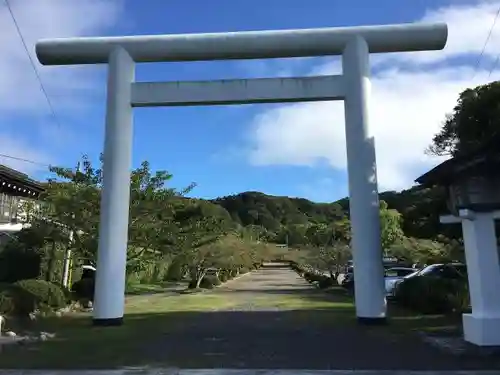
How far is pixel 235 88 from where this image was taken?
12492 mm

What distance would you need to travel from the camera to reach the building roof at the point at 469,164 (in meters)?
8.35

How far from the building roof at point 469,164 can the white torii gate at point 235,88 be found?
2817 mm

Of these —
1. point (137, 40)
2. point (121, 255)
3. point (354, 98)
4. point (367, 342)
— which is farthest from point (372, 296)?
point (137, 40)

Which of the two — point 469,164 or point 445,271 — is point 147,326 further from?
point 445,271

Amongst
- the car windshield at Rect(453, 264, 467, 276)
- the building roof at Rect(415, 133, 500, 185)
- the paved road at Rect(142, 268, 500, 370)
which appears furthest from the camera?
the car windshield at Rect(453, 264, 467, 276)

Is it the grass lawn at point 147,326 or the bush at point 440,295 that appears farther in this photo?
the bush at point 440,295

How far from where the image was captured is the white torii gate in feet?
39.2

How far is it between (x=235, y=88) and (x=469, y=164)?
5.96m

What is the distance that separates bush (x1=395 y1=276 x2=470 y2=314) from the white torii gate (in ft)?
9.20

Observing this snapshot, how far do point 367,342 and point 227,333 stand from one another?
2.91 meters

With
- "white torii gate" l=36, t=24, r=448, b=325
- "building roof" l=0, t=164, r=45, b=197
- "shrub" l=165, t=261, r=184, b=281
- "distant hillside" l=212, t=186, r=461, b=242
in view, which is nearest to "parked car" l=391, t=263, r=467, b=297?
"white torii gate" l=36, t=24, r=448, b=325

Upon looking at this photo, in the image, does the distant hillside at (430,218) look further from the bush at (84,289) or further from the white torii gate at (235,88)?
the bush at (84,289)

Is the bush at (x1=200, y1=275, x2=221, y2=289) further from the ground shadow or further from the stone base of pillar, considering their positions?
the stone base of pillar

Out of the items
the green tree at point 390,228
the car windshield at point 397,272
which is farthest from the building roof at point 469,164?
the green tree at point 390,228
